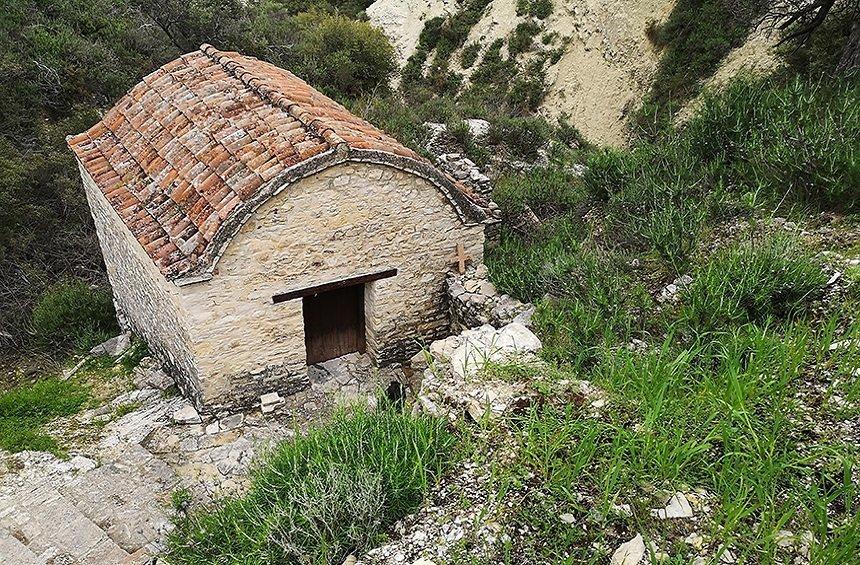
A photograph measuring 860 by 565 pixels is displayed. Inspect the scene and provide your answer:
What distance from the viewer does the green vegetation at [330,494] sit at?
4.01 metres

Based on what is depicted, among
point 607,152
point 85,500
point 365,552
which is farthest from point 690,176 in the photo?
point 85,500

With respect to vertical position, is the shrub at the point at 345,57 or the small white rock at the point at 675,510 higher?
the shrub at the point at 345,57

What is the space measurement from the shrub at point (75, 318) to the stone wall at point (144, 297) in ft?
1.03

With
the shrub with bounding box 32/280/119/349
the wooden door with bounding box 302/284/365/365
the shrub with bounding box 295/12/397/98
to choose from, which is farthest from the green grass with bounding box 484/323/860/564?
the shrub with bounding box 295/12/397/98

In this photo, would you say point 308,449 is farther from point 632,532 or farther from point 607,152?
point 607,152

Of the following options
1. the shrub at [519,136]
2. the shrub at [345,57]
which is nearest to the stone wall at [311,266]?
the shrub at [519,136]

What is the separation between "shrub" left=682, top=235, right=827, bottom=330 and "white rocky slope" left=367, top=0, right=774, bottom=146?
1397 cm

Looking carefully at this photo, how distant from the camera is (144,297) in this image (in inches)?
340

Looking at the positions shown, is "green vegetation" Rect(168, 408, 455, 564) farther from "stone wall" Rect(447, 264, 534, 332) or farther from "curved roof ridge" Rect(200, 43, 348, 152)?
Result: "curved roof ridge" Rect(200, 43, 348, 152)

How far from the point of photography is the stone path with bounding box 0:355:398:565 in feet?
19.7

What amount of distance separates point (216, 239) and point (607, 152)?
5777 millimetres

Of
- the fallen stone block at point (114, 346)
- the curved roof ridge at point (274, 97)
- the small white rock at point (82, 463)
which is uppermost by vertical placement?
the curved roof ridge at point (274, 97)

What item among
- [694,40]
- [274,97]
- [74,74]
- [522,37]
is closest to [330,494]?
[274,97]

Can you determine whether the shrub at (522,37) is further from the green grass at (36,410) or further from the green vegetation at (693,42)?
the green grass at (36,410)
